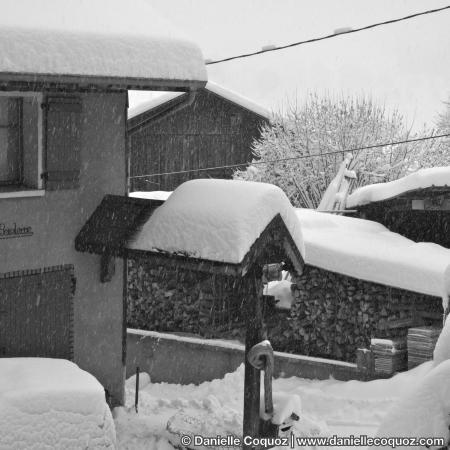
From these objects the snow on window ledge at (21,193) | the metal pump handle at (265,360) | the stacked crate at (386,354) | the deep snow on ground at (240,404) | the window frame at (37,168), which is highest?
the window frame at (37,168)

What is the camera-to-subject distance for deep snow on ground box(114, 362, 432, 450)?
401 inches

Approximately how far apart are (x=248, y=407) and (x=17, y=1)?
189 inches

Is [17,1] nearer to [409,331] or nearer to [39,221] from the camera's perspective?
[39,221]

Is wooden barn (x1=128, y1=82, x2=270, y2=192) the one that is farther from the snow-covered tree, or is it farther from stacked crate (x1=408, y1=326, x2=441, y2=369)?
stacked crate (x1=408, y1=326, x2=441, y2=369)

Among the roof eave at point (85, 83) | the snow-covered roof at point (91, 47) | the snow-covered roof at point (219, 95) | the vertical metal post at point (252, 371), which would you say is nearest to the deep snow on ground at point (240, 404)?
the vertical metal post at point (252, 371)

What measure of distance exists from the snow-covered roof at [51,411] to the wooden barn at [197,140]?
20.5 meters

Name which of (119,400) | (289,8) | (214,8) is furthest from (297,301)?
(289,8)

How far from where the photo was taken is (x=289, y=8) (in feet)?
471

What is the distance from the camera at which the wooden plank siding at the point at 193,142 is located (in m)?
28.5

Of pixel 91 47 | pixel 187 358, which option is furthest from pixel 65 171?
pixel 187 358

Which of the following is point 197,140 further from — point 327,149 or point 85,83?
point 85,83

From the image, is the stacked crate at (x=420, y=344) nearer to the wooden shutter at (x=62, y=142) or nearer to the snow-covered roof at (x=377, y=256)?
the snow-covered roof at (x=377, y=256)

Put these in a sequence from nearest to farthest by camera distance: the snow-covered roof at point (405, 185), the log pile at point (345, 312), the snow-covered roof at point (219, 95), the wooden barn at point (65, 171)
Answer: the wooden barn at point (65, 171) → the log pile at point (345, 312) → the snow-covered roof at point (405, 185) → the snow-covered roof at point (219, 95)

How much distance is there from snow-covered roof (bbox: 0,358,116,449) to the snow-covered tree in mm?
20346
